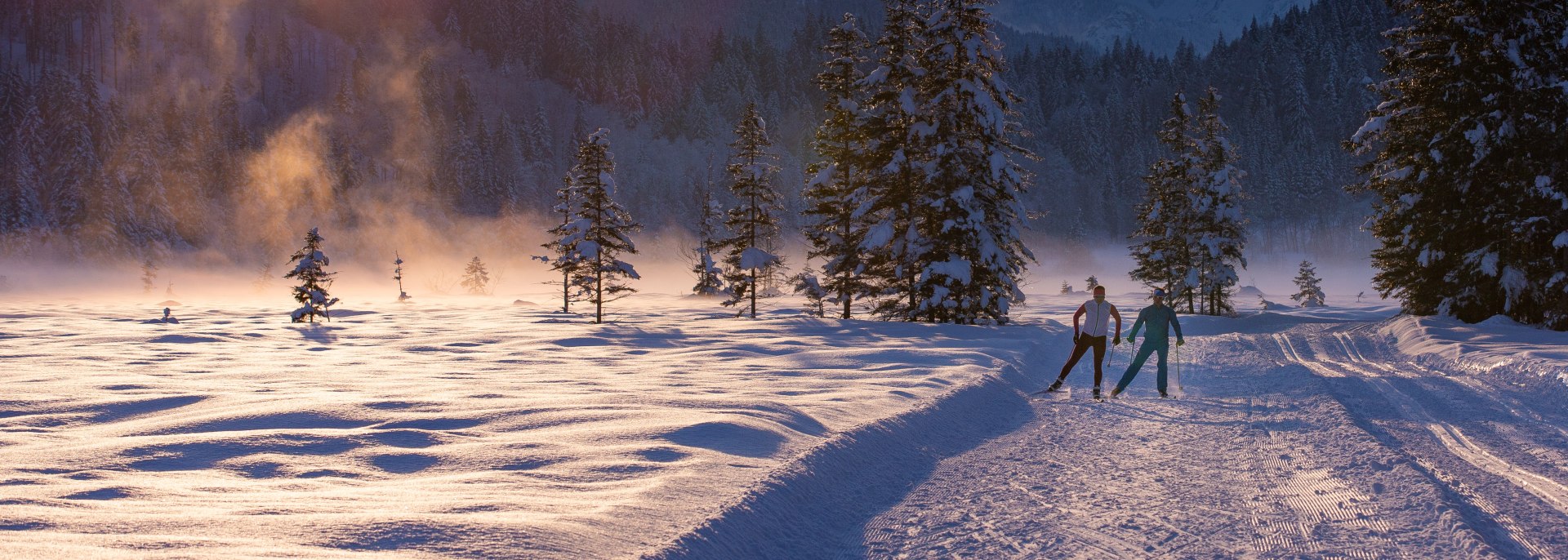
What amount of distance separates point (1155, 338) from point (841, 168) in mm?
19978

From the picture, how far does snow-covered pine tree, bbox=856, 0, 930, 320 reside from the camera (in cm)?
2703

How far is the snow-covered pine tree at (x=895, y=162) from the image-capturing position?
27031mm

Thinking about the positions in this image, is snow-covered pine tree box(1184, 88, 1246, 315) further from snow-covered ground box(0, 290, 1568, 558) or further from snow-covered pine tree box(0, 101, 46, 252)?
snow-covered pine tree box(0, 101, 46, 252)

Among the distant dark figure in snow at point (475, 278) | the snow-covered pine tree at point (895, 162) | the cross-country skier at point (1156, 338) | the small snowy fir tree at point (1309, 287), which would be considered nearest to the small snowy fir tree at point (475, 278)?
the distant dark figure in snow at point (475, 278)

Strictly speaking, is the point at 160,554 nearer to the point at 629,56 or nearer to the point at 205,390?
the point at 205,390

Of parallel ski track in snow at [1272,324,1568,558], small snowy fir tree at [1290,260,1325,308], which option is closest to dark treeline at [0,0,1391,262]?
small snowy fir tree at [1290,260,1325,308]

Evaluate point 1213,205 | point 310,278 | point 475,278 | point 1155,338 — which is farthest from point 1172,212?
point 475,278

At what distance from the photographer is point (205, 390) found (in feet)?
34.9

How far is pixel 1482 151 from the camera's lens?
21188 millimetres

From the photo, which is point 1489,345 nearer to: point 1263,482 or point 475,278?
point 1263,482

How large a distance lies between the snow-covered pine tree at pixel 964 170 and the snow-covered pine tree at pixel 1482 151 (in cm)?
998

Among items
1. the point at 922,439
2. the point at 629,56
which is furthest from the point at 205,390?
the point at 629,56

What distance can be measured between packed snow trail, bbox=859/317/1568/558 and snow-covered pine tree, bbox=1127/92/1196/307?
33.1m

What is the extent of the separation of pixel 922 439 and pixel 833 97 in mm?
25608
